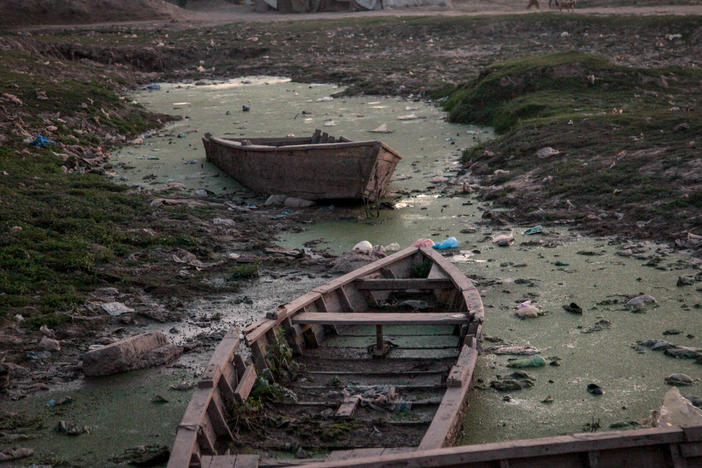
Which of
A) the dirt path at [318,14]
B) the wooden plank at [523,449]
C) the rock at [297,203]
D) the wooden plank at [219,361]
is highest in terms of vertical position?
the dirt path at [318,14]

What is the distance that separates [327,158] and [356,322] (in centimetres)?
425

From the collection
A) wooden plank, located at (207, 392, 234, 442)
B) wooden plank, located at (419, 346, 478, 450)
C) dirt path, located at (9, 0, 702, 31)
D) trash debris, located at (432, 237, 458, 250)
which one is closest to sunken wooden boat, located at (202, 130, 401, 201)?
trash debris, located at (432, 237, 458, 250)

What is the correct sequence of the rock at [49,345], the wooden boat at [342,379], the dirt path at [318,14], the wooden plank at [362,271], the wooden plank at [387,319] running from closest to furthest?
the wooden boat at [342,379] < the wooden plank at [387,319] < the rock at [49,345] < the wooden plank at [362,271] < the dirt path at [318,14]

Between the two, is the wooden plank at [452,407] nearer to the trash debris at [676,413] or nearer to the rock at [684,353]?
the trash debris at [676,413]

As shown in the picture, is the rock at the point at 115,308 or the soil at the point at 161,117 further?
the soil at the point at 161,117

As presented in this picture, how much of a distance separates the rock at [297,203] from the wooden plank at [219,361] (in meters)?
4.91

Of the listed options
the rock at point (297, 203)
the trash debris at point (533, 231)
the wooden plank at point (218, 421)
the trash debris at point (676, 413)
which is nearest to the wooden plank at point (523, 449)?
the trash debris at point (676, 413)

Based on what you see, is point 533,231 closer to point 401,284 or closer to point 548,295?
point 548,295

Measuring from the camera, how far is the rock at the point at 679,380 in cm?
541

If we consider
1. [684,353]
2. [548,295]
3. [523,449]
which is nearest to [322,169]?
[548,295]

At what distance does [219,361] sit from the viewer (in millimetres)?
4828

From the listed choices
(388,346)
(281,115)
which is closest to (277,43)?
(281,115)

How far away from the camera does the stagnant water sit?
5.16 meters

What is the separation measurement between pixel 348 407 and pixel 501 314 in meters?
2.28
